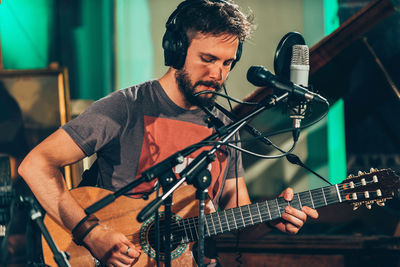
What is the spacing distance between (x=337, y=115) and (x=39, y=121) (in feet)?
6.77

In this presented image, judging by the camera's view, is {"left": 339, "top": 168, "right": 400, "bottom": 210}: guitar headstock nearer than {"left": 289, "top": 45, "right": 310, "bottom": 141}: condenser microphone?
No

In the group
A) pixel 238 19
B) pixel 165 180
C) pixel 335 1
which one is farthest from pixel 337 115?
pixel 165 180

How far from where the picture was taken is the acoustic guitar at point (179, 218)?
1.83 metres

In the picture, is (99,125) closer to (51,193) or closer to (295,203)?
(51,193)

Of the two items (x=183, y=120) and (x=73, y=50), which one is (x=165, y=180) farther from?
(x=73, y=50)

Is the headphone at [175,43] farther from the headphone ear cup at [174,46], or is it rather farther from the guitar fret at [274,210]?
the guitar fret at [274,210]

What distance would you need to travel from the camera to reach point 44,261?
180 centimetres

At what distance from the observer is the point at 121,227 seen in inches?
73.6

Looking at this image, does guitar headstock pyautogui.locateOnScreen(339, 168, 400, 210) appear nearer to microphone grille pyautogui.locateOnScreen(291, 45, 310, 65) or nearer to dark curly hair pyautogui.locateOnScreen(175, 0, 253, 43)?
microphone grille pyautogui.locateOnScreen(291, 45, 310, 65)

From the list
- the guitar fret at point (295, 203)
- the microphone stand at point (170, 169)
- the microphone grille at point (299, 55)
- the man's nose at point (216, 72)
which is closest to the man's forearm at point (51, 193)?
the microphone stand at point (170, 169)

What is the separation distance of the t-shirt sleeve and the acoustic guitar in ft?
0.74

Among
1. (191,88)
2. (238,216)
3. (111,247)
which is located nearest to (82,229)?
(111,247)

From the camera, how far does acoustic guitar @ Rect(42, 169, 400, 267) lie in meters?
1.83

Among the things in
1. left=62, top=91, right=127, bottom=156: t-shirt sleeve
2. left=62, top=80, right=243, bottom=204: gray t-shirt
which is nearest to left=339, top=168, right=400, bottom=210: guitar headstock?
left=62, top=80, right=243, bottom=204: gray t-shirt
